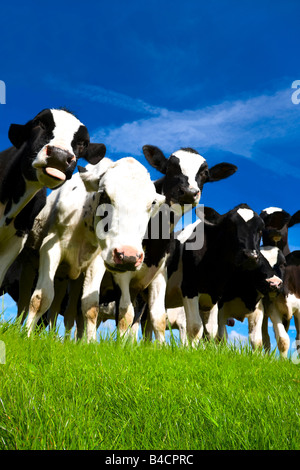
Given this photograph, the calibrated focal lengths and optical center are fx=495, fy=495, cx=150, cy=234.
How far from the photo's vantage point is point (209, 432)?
2.77 meters

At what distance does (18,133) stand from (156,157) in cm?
258

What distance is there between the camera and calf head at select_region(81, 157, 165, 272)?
5.61 meters

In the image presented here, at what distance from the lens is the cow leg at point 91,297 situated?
6.80 metres

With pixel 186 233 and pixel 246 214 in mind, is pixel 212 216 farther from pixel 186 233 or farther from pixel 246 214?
pixel 186 233

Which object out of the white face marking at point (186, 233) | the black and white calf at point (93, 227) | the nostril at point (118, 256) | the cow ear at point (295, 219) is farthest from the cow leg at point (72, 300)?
the cow ear at point (295, 219)

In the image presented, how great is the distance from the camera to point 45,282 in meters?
6.55

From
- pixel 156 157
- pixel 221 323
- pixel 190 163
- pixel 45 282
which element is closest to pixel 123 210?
pixel 45 282

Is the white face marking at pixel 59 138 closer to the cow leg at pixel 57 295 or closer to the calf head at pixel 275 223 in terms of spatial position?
the cow leg at pixel 57 295

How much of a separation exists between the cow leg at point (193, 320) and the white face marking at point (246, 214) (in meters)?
1.77

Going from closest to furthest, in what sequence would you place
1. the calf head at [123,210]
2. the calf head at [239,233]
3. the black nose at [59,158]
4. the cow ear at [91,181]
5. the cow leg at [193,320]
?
the calf head at [123,210], the black nose at [59,158], the cow ear at [91,181], the cow leg at [193,320], the calf head at [239,233]

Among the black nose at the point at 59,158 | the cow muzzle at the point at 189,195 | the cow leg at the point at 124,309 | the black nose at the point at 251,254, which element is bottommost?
the cow leg at the point at 124,309

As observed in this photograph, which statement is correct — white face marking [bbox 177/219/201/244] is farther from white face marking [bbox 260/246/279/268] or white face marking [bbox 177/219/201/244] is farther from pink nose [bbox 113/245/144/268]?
pink nose [bbox 113/245/144/268]

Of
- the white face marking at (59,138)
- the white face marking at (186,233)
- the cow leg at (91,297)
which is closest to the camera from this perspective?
the white face marking at (59,138)

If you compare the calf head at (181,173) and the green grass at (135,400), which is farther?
the calf head at (181,173)
